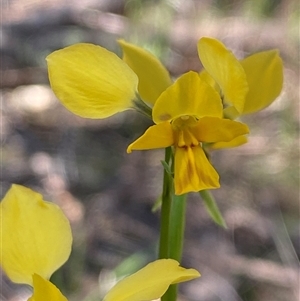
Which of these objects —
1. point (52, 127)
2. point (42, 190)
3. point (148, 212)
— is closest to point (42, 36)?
point (52, 127)

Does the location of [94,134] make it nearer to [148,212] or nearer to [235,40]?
[148,212]

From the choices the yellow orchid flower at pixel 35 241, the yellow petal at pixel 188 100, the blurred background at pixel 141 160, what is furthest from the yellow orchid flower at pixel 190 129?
the blurred background at pixel 141 160

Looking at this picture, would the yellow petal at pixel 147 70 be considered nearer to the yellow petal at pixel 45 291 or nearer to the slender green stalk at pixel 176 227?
the slender green stalk at pixel 176 227

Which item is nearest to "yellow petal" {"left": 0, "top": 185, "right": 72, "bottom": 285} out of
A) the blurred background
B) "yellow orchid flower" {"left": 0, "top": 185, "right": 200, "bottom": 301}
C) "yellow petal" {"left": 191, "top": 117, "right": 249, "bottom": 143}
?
"yellow orchid flower" {"left": 0, "top": 185, "right": 200, "bottom": 301}

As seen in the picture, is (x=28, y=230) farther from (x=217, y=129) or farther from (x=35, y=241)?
(x=217, y=129)

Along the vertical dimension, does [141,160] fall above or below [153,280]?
below

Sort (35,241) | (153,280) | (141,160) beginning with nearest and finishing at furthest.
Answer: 1. (153,280)
2. (35,241)
3. (141,160)

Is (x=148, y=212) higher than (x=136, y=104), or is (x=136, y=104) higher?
(x=136, y=104)

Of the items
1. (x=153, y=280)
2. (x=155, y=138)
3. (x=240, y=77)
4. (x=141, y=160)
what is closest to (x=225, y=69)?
(x=240, y=77)
